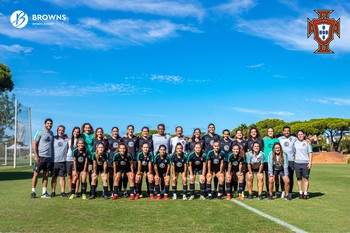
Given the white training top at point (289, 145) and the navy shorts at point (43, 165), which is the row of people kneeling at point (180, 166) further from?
the navy shorts at point (43, 165)

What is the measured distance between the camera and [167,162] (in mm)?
9844

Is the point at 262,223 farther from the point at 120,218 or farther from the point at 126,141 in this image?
the point at 126,141

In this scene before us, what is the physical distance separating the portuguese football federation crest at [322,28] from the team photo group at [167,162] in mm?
11799

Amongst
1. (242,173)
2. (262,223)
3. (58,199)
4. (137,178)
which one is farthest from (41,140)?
(262,223)

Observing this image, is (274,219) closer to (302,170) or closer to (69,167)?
(302,170)

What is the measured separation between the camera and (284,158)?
9.84 metres

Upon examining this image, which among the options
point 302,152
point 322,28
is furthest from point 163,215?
point 322,28

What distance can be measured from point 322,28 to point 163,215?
16682 millimetres

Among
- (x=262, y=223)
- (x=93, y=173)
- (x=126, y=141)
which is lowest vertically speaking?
(x=262, y=223)

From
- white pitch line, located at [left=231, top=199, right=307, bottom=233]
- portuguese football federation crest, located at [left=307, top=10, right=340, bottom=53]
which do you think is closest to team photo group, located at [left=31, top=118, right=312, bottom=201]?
white pitch line, located at [left=231, top=199, right=307, bottom=233]

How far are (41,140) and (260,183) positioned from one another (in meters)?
5.64

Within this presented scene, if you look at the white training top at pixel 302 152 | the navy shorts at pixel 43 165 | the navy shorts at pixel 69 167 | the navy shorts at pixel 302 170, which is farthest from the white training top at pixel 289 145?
the navy shorts at pixel 43 165

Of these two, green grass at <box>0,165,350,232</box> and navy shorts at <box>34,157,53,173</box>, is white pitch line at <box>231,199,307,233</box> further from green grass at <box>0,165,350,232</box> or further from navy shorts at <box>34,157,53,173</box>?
navy shorts at <box>34,157,53,173</box>

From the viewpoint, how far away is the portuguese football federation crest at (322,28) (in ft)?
66.5
